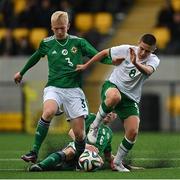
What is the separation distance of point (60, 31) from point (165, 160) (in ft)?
7.81

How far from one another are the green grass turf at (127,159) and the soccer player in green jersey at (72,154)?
216 mm

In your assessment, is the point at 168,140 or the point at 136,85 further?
the point at 168,140

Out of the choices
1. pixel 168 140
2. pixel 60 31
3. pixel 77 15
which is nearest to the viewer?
pixel 60 31

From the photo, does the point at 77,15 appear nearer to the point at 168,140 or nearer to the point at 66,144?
the point at 168,140

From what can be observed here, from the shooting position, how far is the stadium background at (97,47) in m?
23.9

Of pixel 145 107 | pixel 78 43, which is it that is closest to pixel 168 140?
pixel 145 107

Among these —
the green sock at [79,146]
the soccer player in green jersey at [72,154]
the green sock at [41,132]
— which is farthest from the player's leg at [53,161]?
the green sock at [41,132]

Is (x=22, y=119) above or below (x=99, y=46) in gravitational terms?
below

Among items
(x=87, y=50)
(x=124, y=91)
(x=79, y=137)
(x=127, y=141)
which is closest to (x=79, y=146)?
(x=79, y=137)

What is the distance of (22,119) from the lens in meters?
24.1

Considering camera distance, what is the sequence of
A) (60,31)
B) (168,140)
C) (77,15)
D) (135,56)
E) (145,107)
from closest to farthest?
(135,56)
(60,31)
(168,140)
(145,107)
(77,15)

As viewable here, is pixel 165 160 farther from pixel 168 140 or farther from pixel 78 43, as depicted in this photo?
pixel 168 140

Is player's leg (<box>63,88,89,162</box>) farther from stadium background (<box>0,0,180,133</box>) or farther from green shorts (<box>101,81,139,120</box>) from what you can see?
stadium background (<box>0,0,180,133</box>)

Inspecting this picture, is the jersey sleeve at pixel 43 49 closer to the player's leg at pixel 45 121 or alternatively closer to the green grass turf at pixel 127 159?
the player's leg at pixel 45 121
